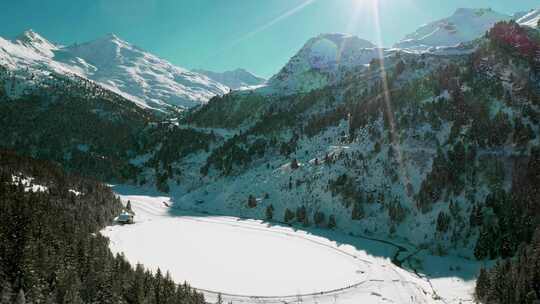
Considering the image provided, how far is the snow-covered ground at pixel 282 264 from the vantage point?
56.0 m

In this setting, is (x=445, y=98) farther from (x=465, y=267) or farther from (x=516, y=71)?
(x=465, y=267)

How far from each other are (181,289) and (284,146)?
99.8 meters

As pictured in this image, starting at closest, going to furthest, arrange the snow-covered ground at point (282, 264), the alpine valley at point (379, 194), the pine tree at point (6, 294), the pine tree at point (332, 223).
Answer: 1. the pine tree at point (6, 294)
2. the alpine valley at point (379, 194)
3. the snow-covered ground at point (282, 264)
4. the pine tree at point (332, 223)

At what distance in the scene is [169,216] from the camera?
10981 centimetres

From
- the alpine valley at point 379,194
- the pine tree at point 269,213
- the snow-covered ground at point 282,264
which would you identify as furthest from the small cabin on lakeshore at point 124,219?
the pine tree at point 269,213

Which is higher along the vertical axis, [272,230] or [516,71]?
[516,71]

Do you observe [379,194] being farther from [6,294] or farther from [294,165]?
[6,294]

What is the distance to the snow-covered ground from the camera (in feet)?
184

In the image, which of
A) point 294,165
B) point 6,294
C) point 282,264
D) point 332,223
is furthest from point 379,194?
point 6,294

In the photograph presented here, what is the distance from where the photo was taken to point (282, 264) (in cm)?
6762

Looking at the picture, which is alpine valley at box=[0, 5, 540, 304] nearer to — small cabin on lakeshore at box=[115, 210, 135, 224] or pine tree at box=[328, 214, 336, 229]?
pine tree at box=[328, 214, 336, 229]

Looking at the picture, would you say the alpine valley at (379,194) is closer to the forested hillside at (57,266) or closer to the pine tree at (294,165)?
the forested hillside at (57,266)

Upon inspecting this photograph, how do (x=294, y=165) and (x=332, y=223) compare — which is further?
(x=294, y=165)

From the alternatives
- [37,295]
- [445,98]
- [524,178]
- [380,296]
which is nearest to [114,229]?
[37,295]
